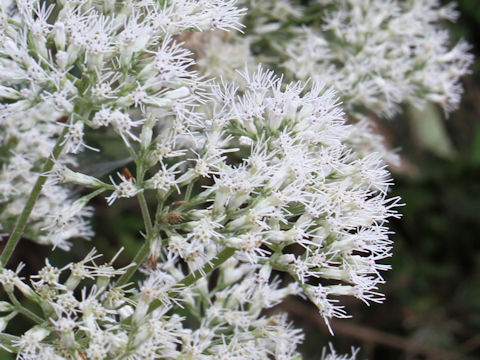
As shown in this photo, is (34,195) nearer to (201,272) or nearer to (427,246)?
(201,272)

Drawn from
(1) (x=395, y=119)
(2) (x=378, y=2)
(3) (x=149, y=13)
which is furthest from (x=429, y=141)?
(3) (x=149, y=13)

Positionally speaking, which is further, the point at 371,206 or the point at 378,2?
the point at 378,2

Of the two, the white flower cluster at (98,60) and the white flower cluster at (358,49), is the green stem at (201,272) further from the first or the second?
the white flower cluster at (358,49)

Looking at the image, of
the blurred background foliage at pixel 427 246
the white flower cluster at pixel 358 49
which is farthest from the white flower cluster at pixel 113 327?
the blurred background foliage at pixel 427 246

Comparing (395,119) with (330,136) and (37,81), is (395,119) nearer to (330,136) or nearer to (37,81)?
(330,136)

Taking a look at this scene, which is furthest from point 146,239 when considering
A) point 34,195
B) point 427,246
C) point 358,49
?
point 427,246

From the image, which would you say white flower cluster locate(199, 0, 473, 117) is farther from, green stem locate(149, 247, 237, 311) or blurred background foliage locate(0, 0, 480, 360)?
blurred background foliage locate(0, 0, 480, 360)
